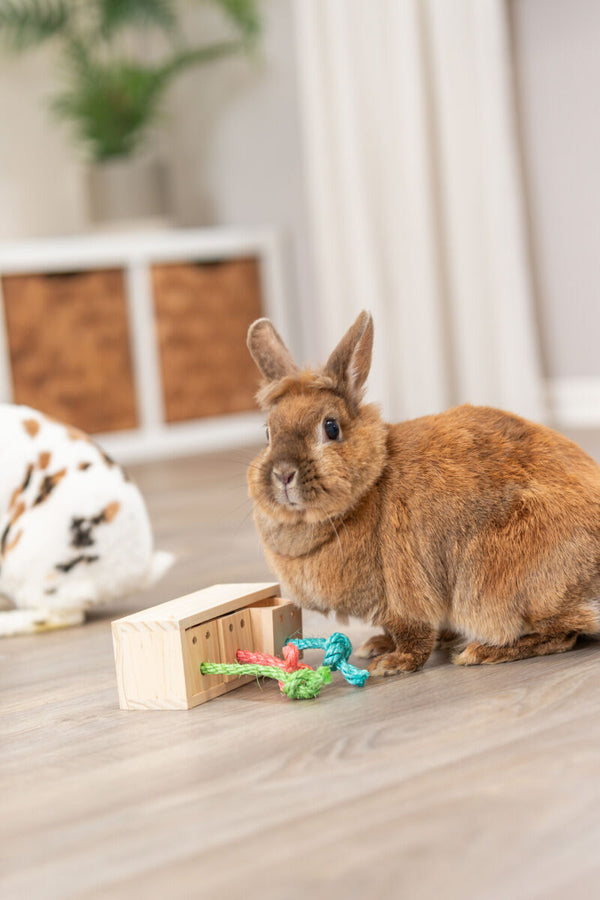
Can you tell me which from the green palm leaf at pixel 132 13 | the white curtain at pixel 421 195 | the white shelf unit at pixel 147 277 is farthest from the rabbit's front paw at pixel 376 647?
the green palm leaf at pixel 132 13

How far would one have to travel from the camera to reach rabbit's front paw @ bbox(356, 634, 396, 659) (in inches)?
55.3

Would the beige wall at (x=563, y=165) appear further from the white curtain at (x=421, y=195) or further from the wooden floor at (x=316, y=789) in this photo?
the wooden floor at (x=316, y=789)

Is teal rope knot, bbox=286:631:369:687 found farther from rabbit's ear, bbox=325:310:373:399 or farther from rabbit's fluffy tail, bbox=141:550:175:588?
rabbit's fluffy tail, bbox=141:550:175:588

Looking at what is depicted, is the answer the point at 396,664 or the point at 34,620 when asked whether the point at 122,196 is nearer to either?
the point at 34,620

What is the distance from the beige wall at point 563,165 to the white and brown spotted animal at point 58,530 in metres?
2.42

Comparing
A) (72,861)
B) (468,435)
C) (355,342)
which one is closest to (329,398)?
(355,342)

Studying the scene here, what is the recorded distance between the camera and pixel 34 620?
5.62 feet

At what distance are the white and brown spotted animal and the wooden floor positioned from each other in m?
0.26

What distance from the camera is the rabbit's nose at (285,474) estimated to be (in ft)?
4.16

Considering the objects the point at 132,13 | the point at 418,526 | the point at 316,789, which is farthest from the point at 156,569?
the point at 132,13

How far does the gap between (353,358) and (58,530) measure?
0.60 m

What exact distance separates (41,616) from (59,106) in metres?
3.43

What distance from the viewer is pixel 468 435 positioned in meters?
1.37

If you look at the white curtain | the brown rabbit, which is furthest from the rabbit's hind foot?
the white curtain
